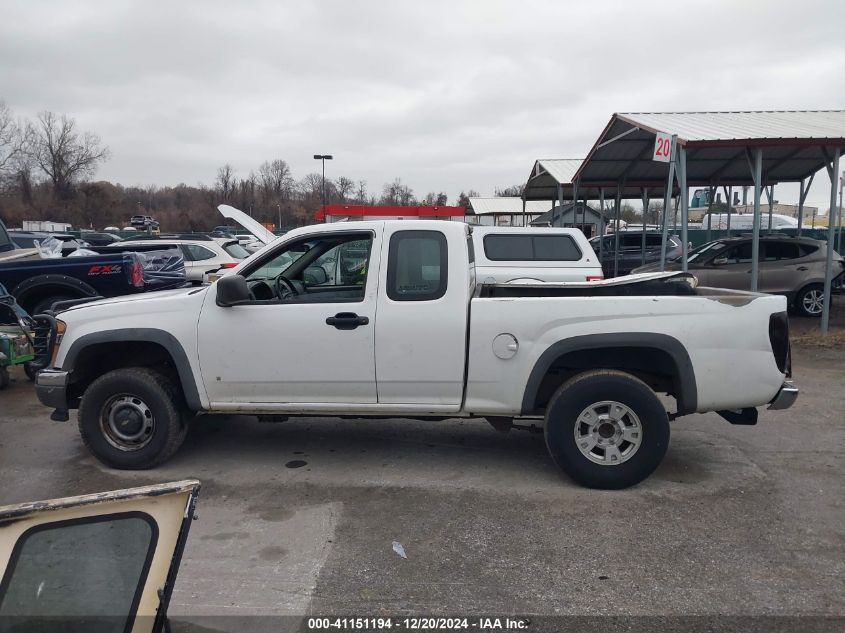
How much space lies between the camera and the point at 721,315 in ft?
14.8

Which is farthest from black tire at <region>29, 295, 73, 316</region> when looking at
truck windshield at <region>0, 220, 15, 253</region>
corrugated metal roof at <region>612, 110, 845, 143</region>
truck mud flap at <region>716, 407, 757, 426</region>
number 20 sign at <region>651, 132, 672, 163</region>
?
corrugated metal roof at <region>612, 110, 845, 143</region>

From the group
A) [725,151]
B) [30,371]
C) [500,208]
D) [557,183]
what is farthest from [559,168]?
[500,208]

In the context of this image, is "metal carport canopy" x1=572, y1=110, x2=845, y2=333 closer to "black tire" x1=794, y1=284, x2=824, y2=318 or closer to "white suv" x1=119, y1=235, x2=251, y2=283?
"black tire" x1=794, y1=284, x2=824, y2=318

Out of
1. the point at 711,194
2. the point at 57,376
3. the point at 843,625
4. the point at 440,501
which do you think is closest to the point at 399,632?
the point at 440,501

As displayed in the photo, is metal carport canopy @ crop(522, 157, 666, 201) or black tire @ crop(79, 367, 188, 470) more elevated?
metal carport canopy @ crop(522, 157, 666, 201)

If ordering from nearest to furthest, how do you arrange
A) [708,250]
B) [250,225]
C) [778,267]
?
[250,225]
[778,267]
[708,250]

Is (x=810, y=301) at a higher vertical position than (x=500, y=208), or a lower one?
lower

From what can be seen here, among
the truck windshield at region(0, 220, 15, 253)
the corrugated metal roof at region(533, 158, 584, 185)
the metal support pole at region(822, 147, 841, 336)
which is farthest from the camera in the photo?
the corrugated metal roof at region(533, 158, 584, 185)

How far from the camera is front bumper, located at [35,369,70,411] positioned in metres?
4.99

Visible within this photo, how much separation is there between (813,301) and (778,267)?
101 cm

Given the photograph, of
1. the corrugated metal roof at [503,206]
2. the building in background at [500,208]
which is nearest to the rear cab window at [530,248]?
the building in background at [500,208]

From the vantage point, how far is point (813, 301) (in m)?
13.3

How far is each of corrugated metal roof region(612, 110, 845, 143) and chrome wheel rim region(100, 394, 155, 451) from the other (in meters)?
8.60

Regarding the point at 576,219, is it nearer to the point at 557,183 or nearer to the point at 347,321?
the point at 557,183
